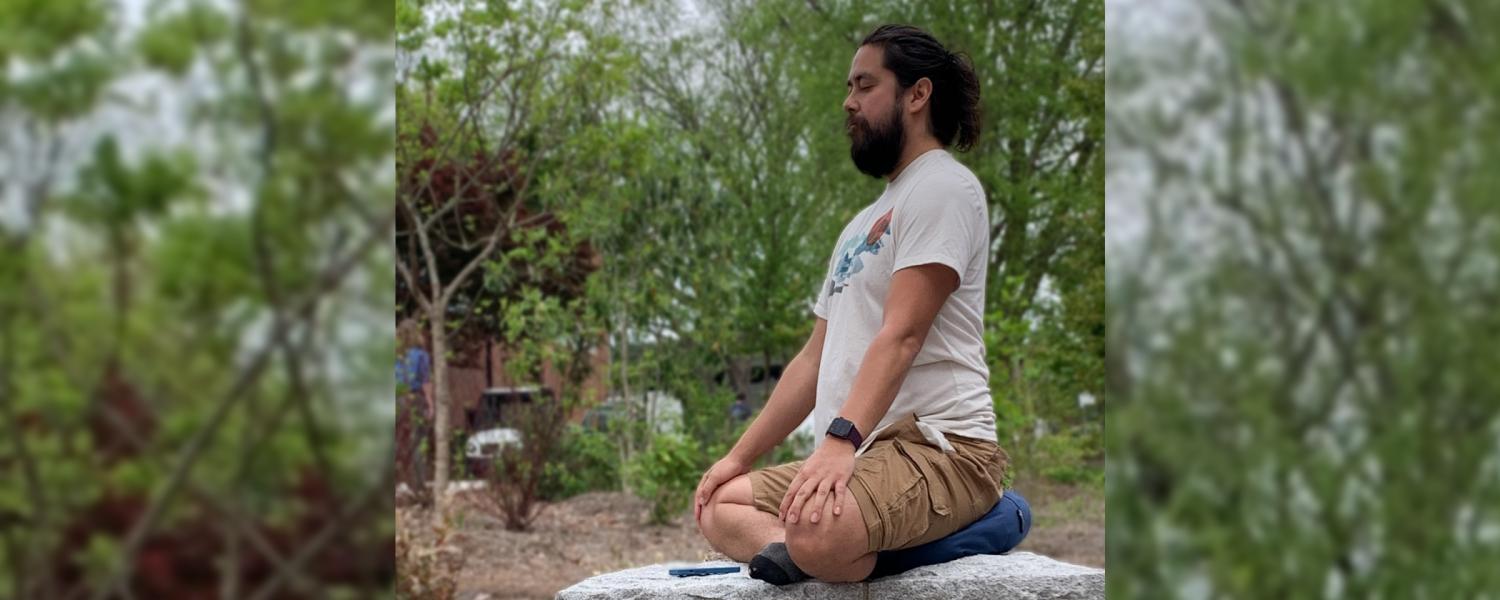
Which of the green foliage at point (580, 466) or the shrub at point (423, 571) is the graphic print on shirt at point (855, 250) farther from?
the green foliage at point (580, 466)

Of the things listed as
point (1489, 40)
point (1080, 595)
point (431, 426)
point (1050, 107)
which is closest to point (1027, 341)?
point (1050, 107)

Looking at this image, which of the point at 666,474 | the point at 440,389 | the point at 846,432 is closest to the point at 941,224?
the point at 846,432

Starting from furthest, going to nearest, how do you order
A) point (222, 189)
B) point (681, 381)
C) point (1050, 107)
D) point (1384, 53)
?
point (1050, 107), point (681, 381), point (1384, 53), point (222, 189)

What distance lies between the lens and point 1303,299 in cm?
103

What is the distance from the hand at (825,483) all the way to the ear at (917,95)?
0.65m

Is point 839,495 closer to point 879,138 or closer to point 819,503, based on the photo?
point 819,503

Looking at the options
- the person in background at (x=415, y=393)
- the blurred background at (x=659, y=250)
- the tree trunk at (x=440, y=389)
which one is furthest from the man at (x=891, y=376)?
the tree trunk at (x=440, y=389)

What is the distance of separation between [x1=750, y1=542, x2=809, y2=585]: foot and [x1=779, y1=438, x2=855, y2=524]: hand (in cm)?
12

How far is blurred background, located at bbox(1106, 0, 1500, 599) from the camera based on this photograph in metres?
0.99

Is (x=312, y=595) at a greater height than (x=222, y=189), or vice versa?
(x=222, y=189)

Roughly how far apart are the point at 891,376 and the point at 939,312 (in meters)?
0.19

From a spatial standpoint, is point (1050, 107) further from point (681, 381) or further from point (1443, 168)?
point (1443, 168)

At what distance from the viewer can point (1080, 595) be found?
82.0 inches

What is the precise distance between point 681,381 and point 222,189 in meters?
7.47
